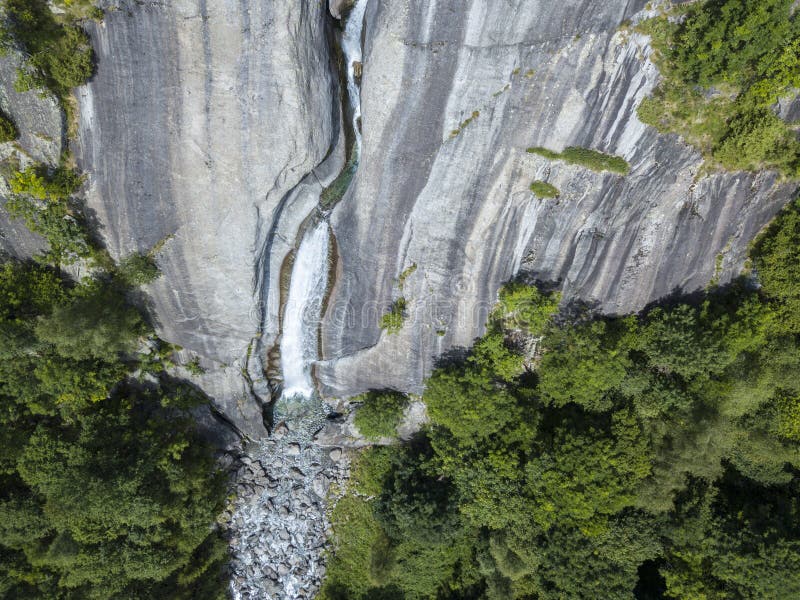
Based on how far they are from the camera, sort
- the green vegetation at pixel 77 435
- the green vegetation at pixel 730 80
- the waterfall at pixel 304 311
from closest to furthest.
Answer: the green vegetation at pixel 730 80
the green vegetation at pixel 77 435
the waterfall at pixel 304 311

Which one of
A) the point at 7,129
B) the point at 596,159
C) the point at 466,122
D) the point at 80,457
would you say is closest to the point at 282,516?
the point at 80,457

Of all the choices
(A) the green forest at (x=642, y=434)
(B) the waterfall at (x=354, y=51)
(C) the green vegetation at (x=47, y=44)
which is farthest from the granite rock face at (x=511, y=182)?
(C) the green vegetation at (x=47, y=44)

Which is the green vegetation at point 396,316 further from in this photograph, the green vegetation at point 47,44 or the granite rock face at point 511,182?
the green vegetation at point 47,44

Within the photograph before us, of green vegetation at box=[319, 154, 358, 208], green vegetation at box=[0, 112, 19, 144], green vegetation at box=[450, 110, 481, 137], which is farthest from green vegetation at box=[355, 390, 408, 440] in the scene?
green vegetation at box=[0, 112, 19, 144]

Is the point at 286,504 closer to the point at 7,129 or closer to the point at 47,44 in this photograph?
the point at 7,129

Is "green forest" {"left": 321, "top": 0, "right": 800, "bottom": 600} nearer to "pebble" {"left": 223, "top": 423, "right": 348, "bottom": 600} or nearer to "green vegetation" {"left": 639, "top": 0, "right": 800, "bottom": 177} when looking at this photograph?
"green vegetation" {"left": 639, "top": 0, "right": 800, "bottom": 177}
